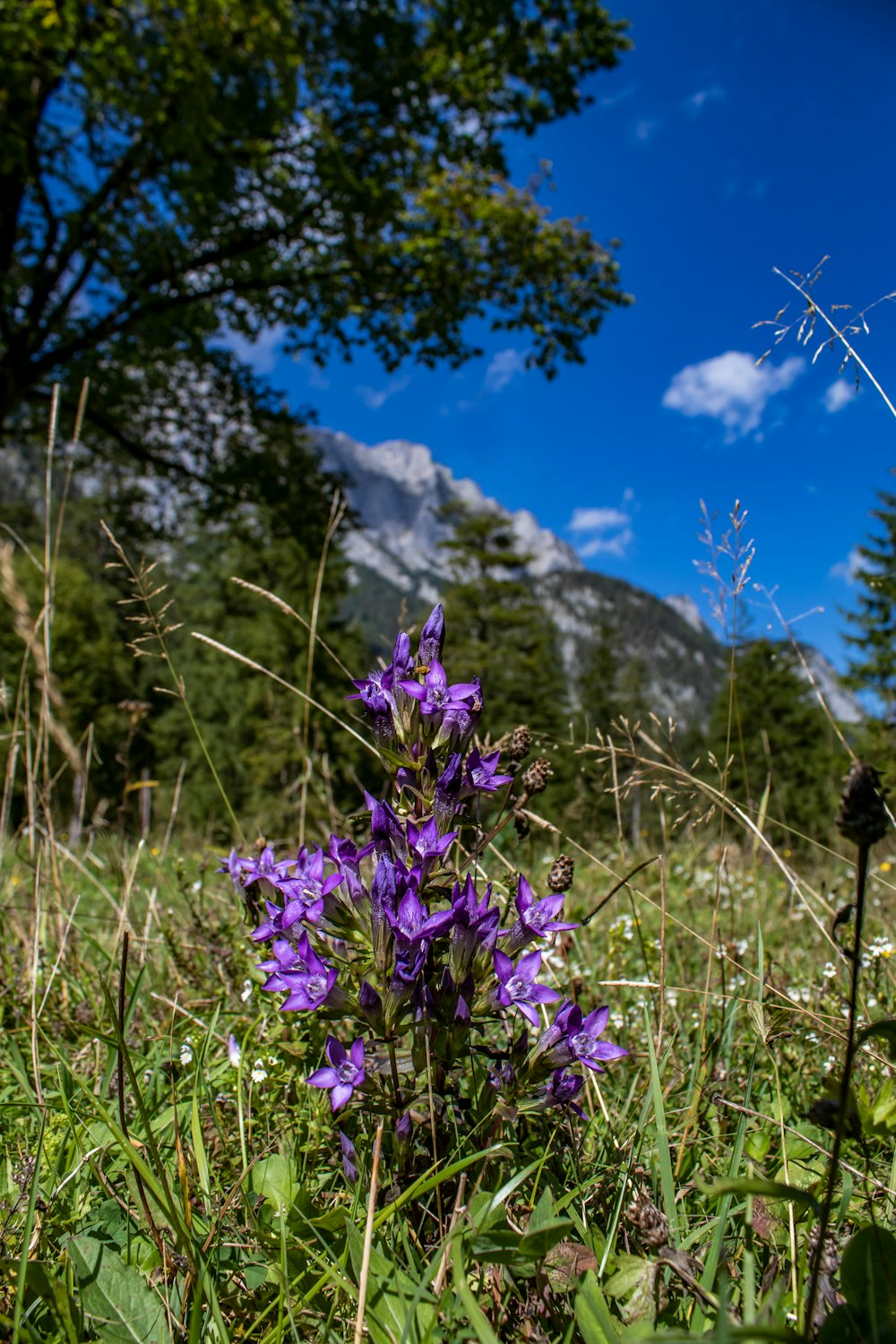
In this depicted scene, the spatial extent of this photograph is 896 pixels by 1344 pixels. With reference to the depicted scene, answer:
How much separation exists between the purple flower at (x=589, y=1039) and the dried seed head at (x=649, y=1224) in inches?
9.4

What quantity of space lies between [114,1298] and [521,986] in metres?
0.84

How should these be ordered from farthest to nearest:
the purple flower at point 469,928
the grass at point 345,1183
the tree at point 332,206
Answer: the tree at point 332,206 → the purple flower at point 469,928 → the grass at point 345,1183

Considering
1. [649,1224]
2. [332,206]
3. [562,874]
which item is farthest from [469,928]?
[332,206]

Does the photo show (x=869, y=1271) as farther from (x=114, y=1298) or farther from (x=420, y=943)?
(x=114, y=1298)

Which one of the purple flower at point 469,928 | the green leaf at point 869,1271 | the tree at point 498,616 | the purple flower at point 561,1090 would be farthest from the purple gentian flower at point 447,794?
the tree at point 498,616

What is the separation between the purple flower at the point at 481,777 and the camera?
1.51 metres

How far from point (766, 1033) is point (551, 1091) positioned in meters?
0.60

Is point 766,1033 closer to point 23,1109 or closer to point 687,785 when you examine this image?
point 687,785

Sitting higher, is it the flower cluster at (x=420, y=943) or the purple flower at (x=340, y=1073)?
the flower cluster at (x=420, y=943)

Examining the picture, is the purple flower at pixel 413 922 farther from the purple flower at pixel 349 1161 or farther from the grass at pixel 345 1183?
the purple flower at pixel 349 1161

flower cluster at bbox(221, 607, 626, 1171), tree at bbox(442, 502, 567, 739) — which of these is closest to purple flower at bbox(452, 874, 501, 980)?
flower cluster at bbox(221, 607, 626, 1171)

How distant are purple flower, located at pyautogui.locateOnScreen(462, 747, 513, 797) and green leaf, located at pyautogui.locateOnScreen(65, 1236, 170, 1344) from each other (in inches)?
39.1

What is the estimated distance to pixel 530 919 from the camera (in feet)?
4.92

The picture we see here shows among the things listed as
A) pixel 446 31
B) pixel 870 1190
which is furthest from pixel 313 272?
pixel 870 1190
